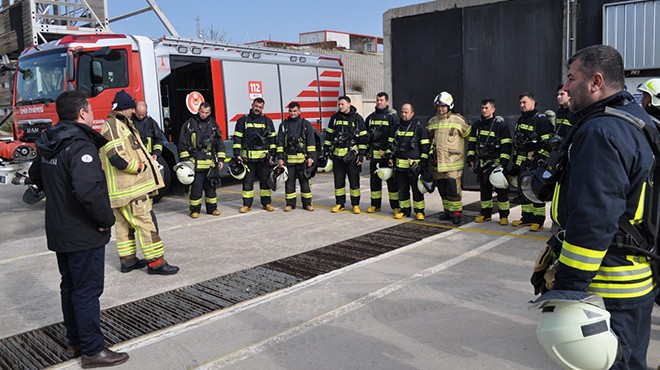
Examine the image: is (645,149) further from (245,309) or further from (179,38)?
(179,38)

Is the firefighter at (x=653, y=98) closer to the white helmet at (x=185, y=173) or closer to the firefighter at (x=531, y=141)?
the firefighter at (x=531, y=141)

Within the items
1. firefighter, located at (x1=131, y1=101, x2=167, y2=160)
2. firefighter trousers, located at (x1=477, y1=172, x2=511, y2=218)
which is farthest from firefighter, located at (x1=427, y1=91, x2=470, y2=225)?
firefighter, located at (x1=131, y1=101, x2=167, y2=160)

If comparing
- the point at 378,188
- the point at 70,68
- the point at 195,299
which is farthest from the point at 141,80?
the point at 195,299

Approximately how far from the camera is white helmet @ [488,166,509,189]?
694cm

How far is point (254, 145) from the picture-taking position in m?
8.74

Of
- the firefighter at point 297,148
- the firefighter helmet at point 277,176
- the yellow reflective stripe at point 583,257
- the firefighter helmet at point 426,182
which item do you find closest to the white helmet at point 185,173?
the firefighter helmet at point 277,176

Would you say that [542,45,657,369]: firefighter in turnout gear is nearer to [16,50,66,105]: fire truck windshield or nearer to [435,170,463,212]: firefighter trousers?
[435,170,463,212]: firefighter trousers

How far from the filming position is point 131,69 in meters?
9.48

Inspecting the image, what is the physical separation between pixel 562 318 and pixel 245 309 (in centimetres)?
301

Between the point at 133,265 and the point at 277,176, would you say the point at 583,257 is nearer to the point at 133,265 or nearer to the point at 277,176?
the point at 133,265

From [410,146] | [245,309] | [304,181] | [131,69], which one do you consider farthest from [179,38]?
[245,309]

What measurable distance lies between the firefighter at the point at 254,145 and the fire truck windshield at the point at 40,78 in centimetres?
333

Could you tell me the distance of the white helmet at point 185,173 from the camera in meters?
8.23

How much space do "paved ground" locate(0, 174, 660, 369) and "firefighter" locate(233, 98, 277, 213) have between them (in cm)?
138
